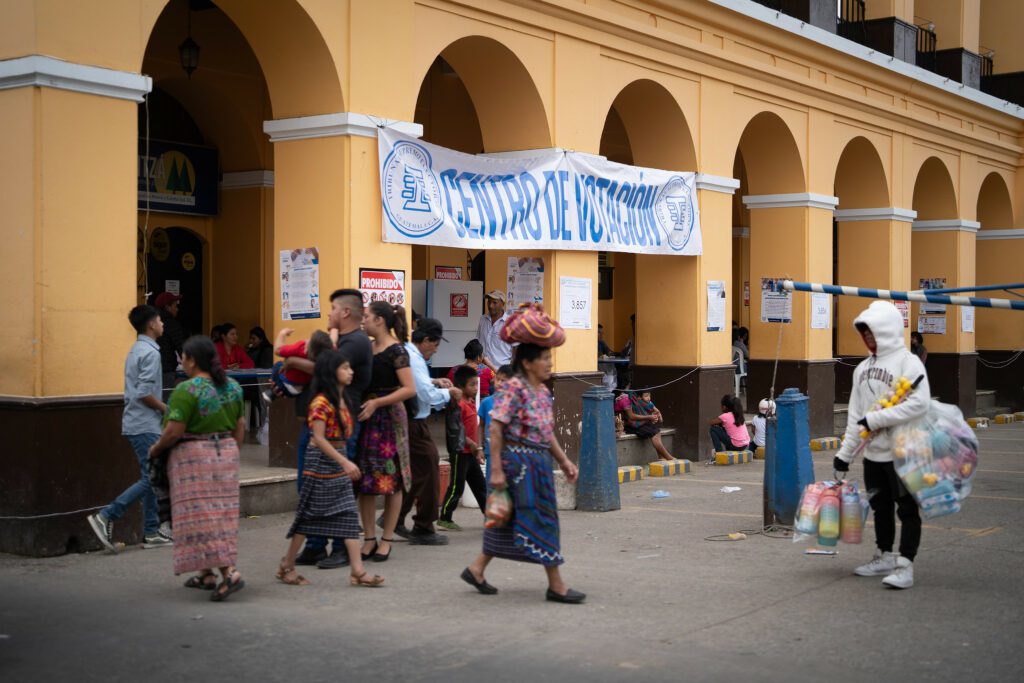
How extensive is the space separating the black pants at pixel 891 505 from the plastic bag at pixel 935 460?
13cm

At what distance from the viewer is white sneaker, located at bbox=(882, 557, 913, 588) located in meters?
7.98

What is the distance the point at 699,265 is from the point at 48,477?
934 centimetres

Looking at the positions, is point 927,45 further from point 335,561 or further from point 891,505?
point 335,561

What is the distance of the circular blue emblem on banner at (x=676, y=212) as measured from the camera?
15.4 metres

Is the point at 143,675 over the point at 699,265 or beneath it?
beneath

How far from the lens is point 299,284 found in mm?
11430

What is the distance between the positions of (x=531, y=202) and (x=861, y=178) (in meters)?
9.64

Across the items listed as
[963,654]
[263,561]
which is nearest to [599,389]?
[263,561]

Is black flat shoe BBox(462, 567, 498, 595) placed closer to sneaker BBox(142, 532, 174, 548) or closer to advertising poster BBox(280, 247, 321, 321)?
sneaker BBox(142, 532, 174, 548)

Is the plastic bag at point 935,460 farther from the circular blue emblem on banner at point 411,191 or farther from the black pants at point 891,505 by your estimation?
the circular blue emblem on banner at point 411,191

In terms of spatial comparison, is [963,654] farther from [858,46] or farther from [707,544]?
[858,46]

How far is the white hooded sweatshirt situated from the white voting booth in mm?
7888

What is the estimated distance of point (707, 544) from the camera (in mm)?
9836

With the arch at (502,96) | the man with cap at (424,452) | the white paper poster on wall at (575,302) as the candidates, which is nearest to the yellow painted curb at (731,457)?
the white paper poster on wall at (575,302)
